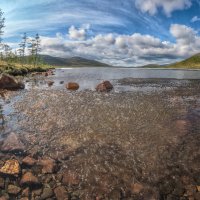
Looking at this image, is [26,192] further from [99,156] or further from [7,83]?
[7,83]

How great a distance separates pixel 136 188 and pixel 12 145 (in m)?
6.64

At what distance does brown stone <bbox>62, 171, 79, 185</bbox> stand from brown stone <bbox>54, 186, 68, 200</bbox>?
0.42 meters

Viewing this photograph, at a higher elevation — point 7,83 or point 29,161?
point 7,83

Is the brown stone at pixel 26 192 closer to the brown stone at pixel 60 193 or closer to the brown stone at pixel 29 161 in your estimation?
the brown stone at pixel 60 193

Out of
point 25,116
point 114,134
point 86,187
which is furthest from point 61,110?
point 86,187

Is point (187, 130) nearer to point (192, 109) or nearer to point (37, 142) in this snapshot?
point (192, 109)

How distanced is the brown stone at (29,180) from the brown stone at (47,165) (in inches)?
A: 25.4

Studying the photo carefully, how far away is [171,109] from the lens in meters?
21.2

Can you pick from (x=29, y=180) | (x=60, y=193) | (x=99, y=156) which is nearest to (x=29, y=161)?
(x=29, y=180)

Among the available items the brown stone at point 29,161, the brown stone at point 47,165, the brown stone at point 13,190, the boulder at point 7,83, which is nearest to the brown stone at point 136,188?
the brown stone at point 47,165

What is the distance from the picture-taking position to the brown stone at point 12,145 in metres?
10.9

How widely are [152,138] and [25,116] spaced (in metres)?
10.2

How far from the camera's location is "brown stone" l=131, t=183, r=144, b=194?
8141 millimetres

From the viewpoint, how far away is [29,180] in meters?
8.37
